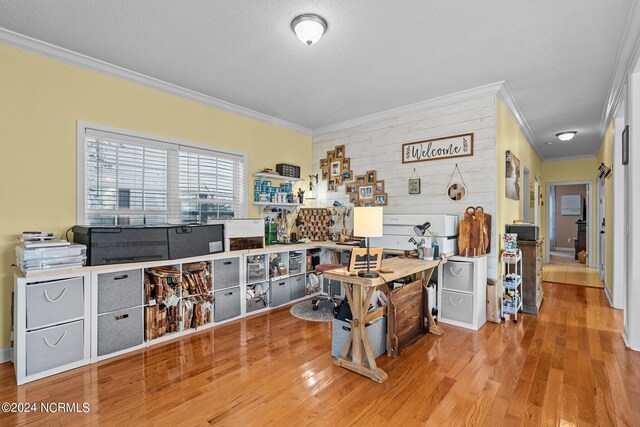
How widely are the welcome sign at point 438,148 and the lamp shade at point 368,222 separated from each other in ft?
5.95

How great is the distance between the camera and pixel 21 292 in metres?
2.22

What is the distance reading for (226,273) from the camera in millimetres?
3467

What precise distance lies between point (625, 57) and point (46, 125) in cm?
501

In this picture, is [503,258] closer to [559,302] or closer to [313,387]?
[559,302]

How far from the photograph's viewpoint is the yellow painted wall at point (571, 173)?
7.03 meters

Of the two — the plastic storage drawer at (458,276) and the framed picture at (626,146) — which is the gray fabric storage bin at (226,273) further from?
the framed picture at (626,146)

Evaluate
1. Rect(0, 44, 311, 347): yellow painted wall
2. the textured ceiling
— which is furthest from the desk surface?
Rect(0, 44, 311, 347): yellow painted wall

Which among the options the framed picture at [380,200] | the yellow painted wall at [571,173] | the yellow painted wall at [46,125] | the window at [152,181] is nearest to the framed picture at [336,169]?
the framed picture at [380,200]

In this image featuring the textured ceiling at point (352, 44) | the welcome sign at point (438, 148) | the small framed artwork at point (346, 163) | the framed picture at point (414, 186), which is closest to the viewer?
the textured ceiling at point (352, 44)

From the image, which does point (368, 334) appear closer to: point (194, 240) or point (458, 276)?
point (458, 276)

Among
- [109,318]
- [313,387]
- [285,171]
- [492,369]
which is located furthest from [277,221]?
[492,369]

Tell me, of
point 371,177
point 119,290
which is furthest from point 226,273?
point 371,177

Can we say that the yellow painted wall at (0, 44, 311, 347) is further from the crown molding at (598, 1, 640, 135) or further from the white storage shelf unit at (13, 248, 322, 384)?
the crown molding at (598, 1, 640, 135)

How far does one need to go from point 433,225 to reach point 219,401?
2.54m
